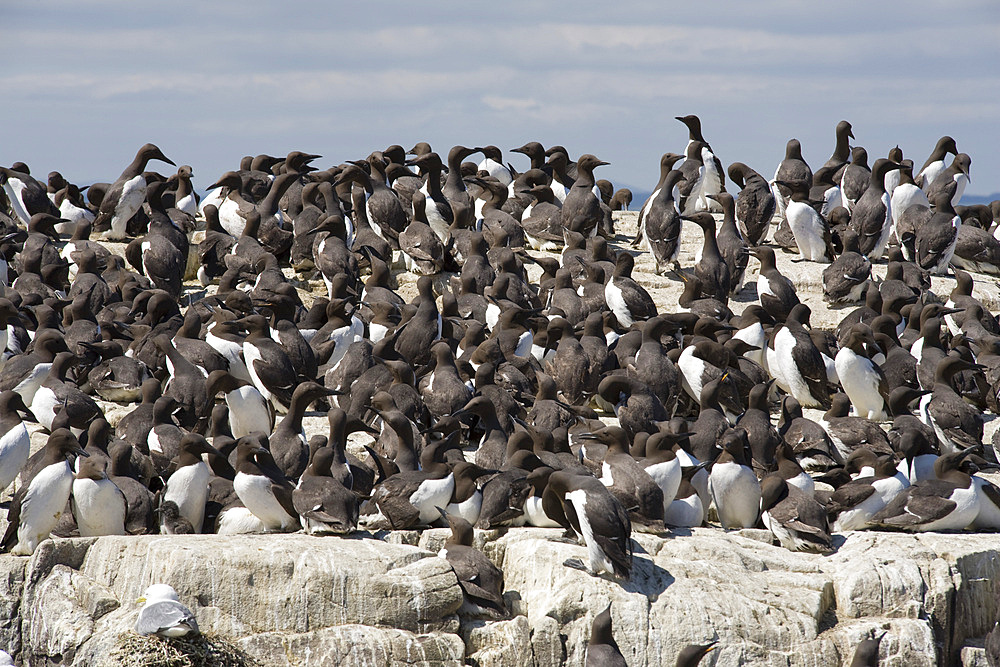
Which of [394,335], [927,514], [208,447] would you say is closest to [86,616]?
[208,447]

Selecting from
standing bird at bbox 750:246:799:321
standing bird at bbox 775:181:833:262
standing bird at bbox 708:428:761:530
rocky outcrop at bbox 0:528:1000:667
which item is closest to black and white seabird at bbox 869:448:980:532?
rocky outcrop at bbox 0:528:1000:667

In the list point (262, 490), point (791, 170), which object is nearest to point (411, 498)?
point (262, 490)

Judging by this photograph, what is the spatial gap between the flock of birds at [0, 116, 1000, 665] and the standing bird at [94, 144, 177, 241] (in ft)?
0.12

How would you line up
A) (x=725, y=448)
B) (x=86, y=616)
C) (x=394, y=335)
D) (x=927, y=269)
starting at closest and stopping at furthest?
1. (x=86, y=616)
2. (x=725, y=448)
3. (x=394, y=335)
4. (x=927, y=269)

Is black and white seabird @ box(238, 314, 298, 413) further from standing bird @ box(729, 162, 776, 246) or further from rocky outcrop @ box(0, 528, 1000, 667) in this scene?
standing bird @ box(729, 162, 776, 246)

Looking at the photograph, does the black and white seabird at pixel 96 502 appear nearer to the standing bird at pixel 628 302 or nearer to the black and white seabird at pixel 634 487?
the black and white seabird at pixel 634 487

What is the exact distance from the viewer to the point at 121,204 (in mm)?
16781

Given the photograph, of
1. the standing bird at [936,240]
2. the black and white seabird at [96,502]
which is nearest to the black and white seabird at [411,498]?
the black and white seabird at [96,502]

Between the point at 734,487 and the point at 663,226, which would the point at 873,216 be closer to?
the point at 663,226

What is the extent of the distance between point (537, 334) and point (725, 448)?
383 cm

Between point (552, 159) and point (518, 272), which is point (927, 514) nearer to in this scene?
point (518, 272)

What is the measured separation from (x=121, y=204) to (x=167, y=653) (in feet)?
35.7

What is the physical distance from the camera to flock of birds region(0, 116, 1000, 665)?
28.8ft

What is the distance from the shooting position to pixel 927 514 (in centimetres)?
920
